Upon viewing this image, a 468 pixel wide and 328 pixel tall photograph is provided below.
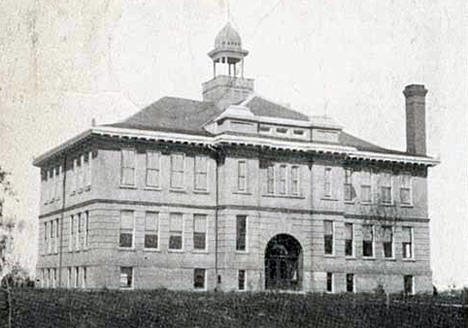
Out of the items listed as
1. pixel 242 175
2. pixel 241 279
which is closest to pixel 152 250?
pixel 241 279

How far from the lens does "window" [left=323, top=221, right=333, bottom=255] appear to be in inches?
1871

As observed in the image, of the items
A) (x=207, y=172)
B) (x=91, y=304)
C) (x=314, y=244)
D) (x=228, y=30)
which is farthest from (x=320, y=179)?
(x=91, y=304)

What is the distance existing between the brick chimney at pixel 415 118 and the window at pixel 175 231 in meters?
16.4

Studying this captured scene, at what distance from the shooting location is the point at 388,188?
51094 millimetres

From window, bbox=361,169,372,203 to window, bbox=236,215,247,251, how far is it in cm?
882

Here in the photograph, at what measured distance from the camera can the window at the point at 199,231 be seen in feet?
147

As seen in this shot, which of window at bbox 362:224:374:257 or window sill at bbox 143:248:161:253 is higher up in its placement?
window at bbox 362:224:374:257

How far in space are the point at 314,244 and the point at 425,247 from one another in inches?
340

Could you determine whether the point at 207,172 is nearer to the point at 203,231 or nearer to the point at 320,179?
the point at 203,231

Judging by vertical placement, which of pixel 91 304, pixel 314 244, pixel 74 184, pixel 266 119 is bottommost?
pixel 91 304

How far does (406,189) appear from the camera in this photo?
170 feet

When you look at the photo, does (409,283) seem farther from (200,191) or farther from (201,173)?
(201,173)

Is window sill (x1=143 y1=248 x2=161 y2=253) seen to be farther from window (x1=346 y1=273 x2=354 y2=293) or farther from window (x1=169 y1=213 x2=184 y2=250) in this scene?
window (x1=346 y1=273 x2=354 y2=293)

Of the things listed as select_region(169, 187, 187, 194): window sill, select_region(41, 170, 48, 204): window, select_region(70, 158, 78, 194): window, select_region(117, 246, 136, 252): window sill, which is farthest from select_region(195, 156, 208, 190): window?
select_region(41, 170, 48, 204): window
